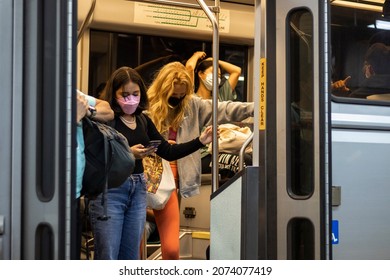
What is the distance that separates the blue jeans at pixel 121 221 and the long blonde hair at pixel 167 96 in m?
0.84

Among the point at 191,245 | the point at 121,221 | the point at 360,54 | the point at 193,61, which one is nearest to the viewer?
the point at 360,54

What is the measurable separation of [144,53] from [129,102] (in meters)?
2.27

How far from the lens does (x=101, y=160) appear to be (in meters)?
3.05

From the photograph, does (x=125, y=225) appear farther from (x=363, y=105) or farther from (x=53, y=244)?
(x=363, y=105)

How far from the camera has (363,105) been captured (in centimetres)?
315

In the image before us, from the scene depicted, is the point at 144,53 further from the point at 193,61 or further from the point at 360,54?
the point at 360,54

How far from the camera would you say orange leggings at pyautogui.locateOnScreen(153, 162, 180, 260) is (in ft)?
14.1

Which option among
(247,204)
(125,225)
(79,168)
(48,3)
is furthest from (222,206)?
(48,3)

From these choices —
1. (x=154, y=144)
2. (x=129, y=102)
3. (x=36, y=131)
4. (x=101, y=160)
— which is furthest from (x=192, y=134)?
(x=36, y=131)

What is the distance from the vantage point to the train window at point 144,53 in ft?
18.4

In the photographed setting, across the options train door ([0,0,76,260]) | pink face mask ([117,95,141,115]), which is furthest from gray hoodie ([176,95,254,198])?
train door ([0,0,76,260])

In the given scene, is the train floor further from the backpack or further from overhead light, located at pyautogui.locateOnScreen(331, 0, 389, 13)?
overhead light, located at pyautogui.locateOnScreen(331, 0, 389, 13)

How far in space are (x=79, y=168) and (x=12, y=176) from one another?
38 centimetres

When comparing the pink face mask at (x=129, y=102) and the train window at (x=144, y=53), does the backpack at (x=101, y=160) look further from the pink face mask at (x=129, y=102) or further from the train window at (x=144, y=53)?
the train window at (x=144, y=53)
